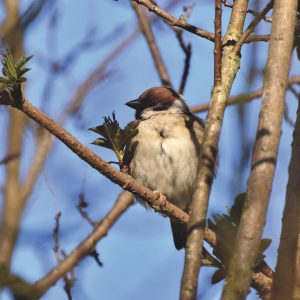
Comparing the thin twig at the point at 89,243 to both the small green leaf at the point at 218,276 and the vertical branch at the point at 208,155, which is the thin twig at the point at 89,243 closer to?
the small green leaf at the point at 218,276

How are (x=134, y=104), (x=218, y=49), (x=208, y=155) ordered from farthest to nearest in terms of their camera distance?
(x=134, y=104) < (x=218, y=49) < (x=208, y=155)

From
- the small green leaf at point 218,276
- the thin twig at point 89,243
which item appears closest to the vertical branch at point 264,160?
the small green leaf at point 218,276

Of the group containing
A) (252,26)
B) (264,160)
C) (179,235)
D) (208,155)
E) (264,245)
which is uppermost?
(179,235)

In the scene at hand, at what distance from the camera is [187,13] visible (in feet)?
15.6

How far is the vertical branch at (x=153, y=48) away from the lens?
5266mm

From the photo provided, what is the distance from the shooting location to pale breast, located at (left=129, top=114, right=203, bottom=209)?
15.0ft

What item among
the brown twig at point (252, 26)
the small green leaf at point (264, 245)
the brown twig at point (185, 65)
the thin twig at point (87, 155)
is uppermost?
the brown twig at point (185, 65)

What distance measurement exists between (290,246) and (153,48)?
9.94ft

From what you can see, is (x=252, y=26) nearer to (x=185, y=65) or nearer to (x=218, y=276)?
(x=218, y=276)

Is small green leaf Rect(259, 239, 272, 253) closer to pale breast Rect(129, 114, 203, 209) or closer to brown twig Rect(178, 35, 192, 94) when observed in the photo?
pale breast Rect(129, 114, 203, 209)

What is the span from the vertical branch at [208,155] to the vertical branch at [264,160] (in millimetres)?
125

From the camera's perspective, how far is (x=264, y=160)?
70.6 inches

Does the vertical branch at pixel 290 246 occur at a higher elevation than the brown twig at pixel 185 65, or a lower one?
lower

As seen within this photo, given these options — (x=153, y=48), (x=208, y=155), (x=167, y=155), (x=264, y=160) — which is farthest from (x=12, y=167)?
(x=264, y=160)
